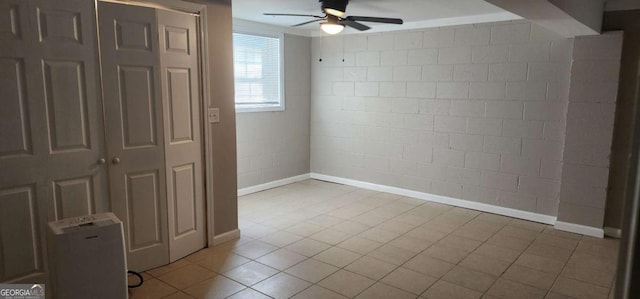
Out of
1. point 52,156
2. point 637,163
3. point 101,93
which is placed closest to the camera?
point 637,163

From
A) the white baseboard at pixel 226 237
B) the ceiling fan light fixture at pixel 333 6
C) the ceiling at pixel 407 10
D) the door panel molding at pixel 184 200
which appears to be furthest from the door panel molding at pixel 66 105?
the ceiling fan light fixture at pixel 333 6

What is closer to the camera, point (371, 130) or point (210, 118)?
point (210, 118)

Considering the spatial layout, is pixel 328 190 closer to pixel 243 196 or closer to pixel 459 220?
pixel 243 196

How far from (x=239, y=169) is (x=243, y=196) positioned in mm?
358

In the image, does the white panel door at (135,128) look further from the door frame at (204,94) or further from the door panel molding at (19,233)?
the door panel molding at (19,233)

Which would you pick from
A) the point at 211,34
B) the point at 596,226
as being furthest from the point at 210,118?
the point at 596,226

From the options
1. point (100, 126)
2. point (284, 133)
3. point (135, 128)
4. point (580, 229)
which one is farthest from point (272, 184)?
point (580, 229)

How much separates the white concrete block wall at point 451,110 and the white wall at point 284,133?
0.20 meters

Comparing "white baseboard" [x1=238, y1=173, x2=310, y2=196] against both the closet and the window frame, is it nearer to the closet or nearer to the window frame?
the window frame

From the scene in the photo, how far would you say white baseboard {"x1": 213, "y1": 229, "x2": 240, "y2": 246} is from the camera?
3756 mm

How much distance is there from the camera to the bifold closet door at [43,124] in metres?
2.45

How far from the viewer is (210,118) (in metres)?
3.56

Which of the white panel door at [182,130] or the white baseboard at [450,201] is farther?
the white baseboard at [450,201]

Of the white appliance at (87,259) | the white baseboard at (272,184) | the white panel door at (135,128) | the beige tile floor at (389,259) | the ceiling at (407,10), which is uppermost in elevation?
the ceiling at (407,10)
